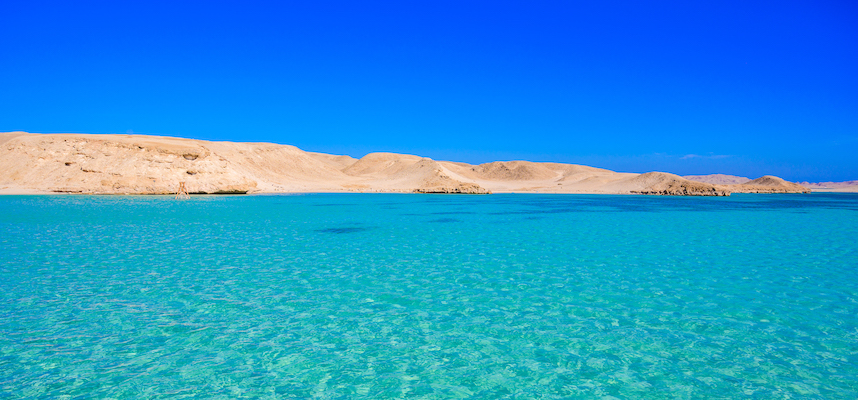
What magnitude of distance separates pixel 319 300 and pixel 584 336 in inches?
151

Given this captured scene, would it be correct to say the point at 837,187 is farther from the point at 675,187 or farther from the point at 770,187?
the point at 675,187

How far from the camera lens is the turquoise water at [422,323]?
Answer: 183 inches

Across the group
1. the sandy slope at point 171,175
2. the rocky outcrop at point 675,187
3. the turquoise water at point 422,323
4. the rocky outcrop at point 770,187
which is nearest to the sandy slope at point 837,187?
the rocky outcrop at point 770,187

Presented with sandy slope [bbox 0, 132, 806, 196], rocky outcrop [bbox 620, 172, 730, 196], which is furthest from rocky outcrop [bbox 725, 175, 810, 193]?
rocky outcrop [bbox 620, 172, 730, 196]

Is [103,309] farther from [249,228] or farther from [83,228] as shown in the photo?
[83,228]

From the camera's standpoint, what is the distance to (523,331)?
618 centimetres

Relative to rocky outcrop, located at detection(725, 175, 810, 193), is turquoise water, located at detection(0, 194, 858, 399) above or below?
below

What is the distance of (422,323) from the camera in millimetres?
6473

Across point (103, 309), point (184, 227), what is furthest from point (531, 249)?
point (184, 227)

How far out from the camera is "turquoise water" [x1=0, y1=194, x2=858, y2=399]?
466cm

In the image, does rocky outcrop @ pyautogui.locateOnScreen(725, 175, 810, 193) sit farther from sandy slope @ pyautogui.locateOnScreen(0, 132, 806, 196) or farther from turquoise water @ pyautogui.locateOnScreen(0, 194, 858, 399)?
turquoise water @ pyautogui.locateOnScreen(0, 194, 858, 399)

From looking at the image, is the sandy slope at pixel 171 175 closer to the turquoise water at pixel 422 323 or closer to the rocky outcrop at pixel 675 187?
the rocky outcrop at pixel 675 187

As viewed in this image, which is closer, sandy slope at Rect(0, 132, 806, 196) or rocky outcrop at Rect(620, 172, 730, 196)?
sandy slope at Rect(0, 132, 806, 196)

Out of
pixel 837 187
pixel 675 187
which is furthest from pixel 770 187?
pixel 837 187
